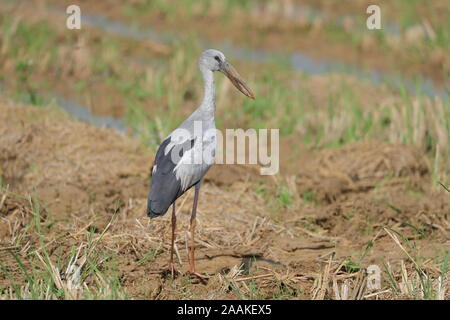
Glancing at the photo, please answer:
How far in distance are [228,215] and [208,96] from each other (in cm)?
156

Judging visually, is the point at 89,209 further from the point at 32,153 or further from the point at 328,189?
the point at 328,189

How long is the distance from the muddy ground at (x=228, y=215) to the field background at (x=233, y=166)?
0.02 metres

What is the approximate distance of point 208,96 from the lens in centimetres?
582

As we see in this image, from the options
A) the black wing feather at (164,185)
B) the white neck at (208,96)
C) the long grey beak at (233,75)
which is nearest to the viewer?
the black wing feather at (164,185)

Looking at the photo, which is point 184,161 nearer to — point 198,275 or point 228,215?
point 198,275

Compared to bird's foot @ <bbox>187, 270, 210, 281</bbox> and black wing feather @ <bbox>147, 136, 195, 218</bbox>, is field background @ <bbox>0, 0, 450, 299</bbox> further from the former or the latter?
black wing feather @ <bbox>147, 136, 195, 218</bbox>

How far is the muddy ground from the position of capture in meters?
5.44

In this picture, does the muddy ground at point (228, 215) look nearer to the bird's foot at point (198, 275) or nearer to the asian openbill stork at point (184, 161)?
the bird's foot at point (198, 275)

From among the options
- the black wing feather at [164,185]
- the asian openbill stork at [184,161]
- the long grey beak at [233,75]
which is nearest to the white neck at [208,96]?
the asian openbill stork at [184,161]

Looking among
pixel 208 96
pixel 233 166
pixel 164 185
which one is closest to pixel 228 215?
pixel 233 166

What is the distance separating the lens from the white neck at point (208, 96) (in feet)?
18.9

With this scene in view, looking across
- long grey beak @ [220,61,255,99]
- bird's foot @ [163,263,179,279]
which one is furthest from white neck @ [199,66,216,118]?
bird's foot @ [163,263,179,279]

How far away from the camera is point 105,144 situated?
336 inches

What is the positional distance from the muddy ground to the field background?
2cm
